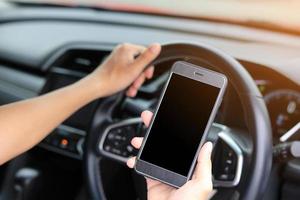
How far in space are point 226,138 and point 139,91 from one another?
17.2 inches

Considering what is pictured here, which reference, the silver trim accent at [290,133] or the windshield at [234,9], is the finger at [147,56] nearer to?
the silver trim accent at [290,133]

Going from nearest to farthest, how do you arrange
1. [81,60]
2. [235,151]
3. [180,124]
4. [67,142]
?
[180,124]
[235,151]
[67,142]
[81,60]

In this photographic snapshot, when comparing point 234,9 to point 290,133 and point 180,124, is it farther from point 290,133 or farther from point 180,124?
point 180,124

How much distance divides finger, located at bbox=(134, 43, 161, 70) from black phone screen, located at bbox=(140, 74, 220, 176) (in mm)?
198

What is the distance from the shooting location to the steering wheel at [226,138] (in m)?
1.40

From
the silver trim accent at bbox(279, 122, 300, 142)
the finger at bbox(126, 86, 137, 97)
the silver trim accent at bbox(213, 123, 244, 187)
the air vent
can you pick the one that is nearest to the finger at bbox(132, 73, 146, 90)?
the finger at bbox(126, 86, 137, 97)

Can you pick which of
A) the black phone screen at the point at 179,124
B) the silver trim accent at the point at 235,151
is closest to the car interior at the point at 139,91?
the silver trim accent at the point at 235,151

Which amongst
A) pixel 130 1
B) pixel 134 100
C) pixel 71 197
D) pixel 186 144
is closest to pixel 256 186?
pixel 186 144

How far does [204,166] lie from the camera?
1.27 metres

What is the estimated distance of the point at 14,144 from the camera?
1643 mm

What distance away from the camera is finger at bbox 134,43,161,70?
5.34 ft

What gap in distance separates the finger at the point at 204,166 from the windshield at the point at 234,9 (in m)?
0.90

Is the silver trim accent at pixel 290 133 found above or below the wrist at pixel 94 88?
above

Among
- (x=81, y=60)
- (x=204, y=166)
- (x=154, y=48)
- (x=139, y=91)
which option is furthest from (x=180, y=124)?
(x=81, y=60)
